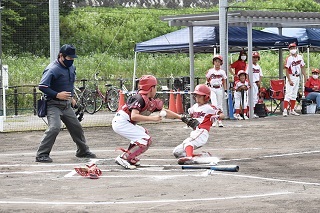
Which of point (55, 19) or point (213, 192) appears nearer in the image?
point (213, 192)

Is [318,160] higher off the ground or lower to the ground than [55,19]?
lower

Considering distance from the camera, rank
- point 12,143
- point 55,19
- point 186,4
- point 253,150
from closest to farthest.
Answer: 1. point 253,150
2. point 12,143
3. point 55,19
4. point 186,4

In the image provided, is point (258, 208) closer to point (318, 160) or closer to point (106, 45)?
point (318, 160)

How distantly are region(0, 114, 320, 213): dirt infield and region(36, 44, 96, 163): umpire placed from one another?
35 centimetres

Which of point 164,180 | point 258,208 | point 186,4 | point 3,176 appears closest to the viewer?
point 258,208

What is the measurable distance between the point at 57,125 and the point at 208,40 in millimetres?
12920

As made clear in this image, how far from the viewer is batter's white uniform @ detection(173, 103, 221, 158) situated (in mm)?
14016

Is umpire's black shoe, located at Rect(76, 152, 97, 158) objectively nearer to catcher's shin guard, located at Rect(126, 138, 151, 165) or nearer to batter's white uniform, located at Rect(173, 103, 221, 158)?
batter's white uniform, located at Rect(173, 103, 221, 158)

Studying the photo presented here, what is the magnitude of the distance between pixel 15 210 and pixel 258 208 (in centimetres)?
266

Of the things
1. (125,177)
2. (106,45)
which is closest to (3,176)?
(125,177)

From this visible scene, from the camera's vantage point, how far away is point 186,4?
48.6 m

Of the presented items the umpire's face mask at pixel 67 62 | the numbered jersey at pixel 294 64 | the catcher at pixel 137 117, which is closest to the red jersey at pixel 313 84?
the numbered jersey at pixel 294 64

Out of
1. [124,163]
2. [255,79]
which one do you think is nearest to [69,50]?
[124,163]

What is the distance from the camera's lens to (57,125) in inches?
577
